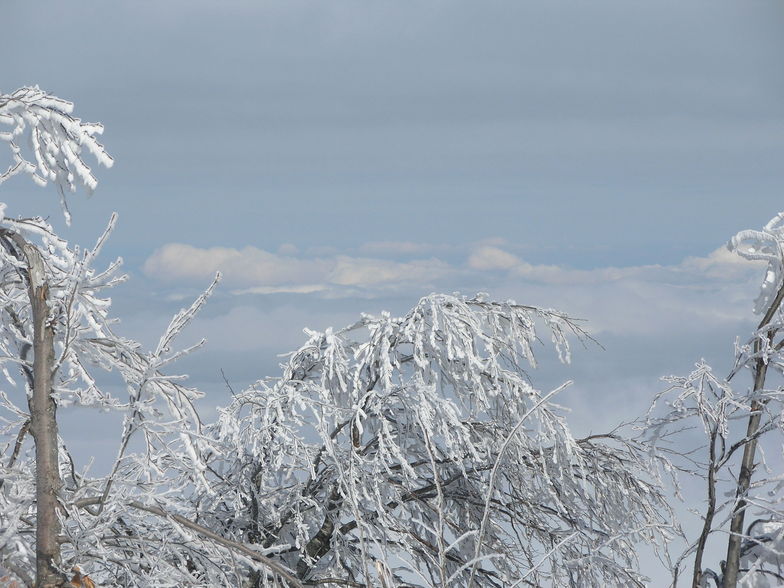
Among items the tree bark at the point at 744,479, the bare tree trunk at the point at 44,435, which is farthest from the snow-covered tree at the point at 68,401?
the tree bark at the point at 744,479

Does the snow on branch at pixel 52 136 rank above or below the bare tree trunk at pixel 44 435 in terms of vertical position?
above

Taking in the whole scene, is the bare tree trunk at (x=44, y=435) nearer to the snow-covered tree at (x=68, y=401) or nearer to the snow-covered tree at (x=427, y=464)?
the snow-covered tree at (x=68, y=401)

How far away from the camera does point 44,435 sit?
495 centimetres

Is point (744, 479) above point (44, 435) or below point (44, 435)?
above

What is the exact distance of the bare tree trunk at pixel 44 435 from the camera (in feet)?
15.9

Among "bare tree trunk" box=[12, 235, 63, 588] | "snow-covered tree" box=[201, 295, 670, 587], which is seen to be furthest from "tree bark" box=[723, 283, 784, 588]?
"bare tree trunk" box=[12, 235, 63, 588]

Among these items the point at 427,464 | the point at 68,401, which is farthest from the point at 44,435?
the point at 427,464

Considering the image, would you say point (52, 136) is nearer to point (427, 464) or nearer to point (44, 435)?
point (44, 435)

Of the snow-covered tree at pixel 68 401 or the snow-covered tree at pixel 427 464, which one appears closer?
Result: the snow-covered tree at pixel 68 401

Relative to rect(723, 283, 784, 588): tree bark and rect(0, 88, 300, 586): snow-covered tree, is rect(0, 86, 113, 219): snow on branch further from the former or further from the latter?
rect(723, 283, 784, 588): tree bark

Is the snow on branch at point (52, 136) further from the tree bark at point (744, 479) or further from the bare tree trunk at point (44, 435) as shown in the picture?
the tree bark at point (744, 479)

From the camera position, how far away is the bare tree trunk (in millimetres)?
4852

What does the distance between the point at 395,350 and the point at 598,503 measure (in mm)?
2554

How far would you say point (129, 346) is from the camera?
18.3 ft
